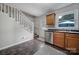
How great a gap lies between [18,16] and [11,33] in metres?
0.46

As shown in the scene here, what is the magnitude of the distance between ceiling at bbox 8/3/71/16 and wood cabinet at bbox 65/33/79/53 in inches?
32.1

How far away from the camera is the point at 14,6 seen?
2711 mm

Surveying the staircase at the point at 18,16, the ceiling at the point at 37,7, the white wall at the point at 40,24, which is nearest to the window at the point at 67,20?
the ceiling at the point at 37,7

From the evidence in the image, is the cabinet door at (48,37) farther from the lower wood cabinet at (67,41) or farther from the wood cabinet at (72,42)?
the wood cabinet at (72,42)

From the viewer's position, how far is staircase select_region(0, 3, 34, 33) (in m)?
2.71

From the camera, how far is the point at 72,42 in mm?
2914

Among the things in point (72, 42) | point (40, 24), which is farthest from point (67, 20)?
point (40, 24)

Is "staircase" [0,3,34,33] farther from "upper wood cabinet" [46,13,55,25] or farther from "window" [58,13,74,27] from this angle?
"window" [58,13,74,27]

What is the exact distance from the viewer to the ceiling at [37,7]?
2684 millimetres

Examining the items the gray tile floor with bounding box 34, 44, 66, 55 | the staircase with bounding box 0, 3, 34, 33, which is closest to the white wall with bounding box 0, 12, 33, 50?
the staircase with bounding box 0, 3, 34, 33

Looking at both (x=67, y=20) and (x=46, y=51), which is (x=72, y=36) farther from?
(x=46, y=51)
